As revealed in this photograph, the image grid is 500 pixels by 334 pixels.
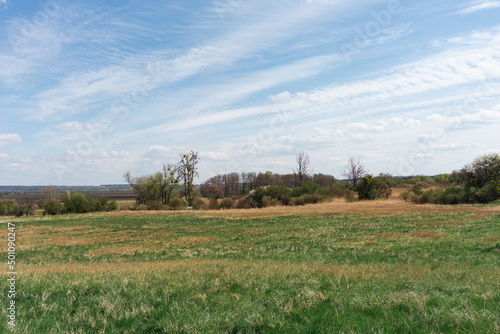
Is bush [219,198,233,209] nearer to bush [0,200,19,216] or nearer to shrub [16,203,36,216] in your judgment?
shrub [16,203,36,216]

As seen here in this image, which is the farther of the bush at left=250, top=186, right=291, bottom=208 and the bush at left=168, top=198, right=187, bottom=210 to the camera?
the bush at left=168, top=198, right=187, bottom=210

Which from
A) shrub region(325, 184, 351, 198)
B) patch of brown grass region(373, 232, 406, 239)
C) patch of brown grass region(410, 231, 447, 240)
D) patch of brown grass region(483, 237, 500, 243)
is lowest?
patch of brown grass region(373, 232, 406, 239)

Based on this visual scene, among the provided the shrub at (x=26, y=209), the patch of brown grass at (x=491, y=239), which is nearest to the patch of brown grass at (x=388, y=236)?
the patch of brown grass at (x=491, y=239)

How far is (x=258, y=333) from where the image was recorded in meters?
5.32

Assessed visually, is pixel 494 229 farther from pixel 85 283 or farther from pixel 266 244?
pixel 85 283

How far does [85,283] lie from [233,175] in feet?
451

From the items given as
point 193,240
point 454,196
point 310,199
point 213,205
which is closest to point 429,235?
point 193,240

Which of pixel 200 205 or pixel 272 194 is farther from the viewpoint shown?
pixel 200 205

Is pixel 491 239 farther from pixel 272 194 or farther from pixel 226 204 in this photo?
pixel 226 204

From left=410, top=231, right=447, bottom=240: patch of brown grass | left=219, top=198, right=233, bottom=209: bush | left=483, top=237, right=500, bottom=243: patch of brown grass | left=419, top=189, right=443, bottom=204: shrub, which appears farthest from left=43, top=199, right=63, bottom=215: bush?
left=483, top=237, right=500, bottom=243: patch of brown grass

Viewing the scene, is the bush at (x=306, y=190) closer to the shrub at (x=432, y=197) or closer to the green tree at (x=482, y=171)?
the shrub at (x=432, y=197)

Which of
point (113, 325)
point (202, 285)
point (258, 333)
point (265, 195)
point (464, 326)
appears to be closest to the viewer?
point (464, 326)

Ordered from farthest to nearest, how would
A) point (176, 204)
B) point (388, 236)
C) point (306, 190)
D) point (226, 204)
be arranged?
1. point (176, 204)
2. point (226, 204)
3. point (306, 190)
4. point (388, 236)

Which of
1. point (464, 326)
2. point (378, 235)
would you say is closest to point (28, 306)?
point (464, 326)
